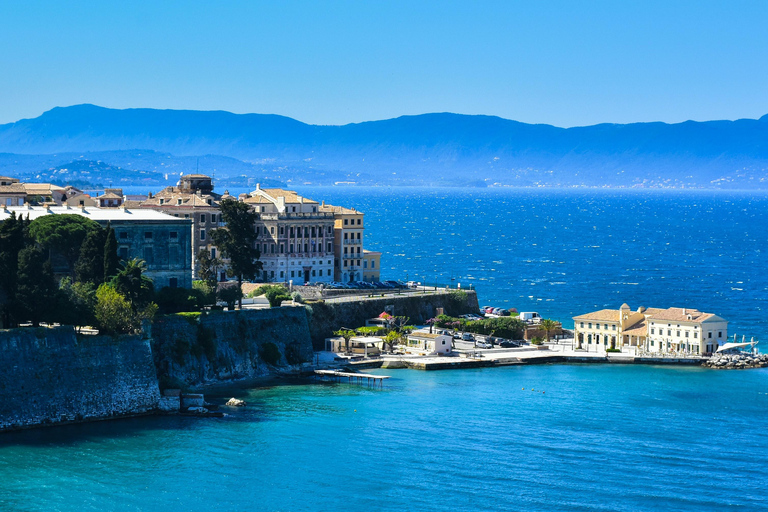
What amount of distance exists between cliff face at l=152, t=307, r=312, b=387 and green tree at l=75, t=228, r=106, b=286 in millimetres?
4754

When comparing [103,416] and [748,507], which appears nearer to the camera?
[748,507]

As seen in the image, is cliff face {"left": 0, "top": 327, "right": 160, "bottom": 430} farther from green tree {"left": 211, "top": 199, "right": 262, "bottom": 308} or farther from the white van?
the white van

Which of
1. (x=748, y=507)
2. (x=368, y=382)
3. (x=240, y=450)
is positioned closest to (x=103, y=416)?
(x=240, y=450)

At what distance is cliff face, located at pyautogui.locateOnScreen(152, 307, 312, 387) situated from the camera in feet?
229

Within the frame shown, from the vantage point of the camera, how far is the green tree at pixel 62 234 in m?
73.7

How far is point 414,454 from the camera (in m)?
57.6

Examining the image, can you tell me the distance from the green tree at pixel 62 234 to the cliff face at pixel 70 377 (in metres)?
11.6

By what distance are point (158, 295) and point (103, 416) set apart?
1396 cm

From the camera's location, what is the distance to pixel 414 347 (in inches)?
3398

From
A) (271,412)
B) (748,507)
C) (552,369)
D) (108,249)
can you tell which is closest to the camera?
(748,507)

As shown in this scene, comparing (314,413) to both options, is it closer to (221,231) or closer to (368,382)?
(368,382)

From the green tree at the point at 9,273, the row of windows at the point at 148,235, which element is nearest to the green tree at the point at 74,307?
the green tree at the point at 9,273

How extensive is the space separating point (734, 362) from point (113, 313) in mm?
44316

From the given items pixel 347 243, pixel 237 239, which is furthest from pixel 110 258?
pixel 347 243
